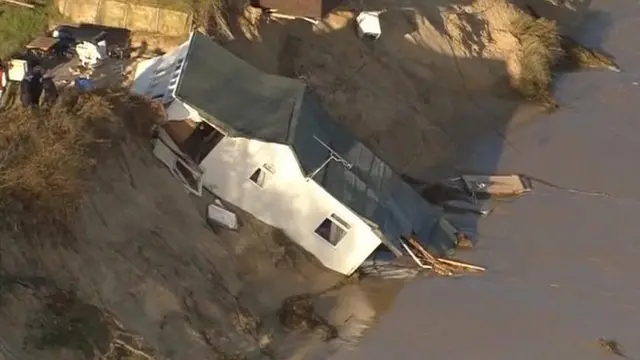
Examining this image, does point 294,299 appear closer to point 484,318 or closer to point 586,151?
point 484,318

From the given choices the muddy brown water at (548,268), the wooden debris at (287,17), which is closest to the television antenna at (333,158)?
the muddy brown water at (548,268)

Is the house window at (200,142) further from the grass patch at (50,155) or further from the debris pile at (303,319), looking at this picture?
the debris pile at (303,319)

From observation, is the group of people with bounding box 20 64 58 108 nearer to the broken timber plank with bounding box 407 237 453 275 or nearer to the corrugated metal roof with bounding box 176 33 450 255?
the corrugated metal roof with bounding box 176 33 450 255

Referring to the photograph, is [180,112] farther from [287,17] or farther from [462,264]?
[462,264]

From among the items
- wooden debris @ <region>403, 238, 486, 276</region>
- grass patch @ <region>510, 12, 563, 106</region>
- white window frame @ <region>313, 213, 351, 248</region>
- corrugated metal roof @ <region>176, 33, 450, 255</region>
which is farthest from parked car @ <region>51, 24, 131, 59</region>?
grass patch @ <region>510, 12, 563, 106</region>

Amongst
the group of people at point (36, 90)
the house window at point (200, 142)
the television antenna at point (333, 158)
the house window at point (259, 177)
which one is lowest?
the house window at point (259, 177)
